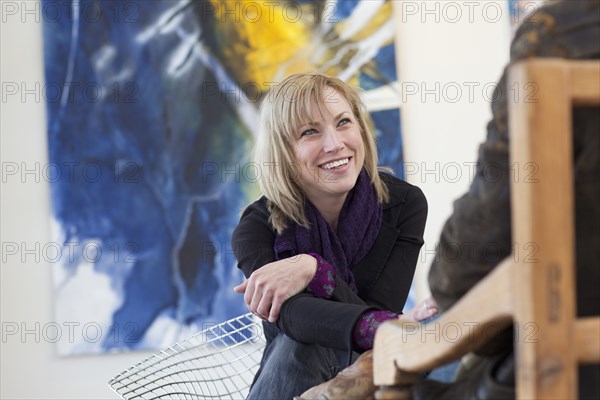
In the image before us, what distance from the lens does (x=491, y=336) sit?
3.23ft

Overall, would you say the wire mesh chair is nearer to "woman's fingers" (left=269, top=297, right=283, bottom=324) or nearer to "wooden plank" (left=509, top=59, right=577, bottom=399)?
"woman's fingers" (left=269, top=297, right=283, bottom=324)

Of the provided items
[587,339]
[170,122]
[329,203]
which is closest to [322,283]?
[329,203]

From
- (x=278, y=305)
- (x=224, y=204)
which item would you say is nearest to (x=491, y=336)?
(x=278, y=305)

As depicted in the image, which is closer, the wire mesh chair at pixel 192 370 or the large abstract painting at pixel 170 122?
the wire mesh chair at pixel 192 370

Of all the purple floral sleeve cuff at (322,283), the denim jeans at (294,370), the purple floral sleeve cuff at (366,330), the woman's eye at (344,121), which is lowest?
the denim jeans at (294,370)

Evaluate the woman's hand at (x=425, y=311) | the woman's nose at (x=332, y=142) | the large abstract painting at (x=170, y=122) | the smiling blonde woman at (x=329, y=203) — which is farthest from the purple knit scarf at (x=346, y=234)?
the large abstract painting at (x=170, y=122)

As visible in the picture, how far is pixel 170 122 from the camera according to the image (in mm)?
3537

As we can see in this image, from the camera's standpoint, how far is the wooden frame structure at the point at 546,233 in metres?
0.82

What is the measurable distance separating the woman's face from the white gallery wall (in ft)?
4.84

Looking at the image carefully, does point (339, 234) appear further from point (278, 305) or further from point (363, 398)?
point (363, 398)

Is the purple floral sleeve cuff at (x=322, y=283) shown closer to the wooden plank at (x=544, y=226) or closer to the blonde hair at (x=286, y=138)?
the blonde hair at (x=286, y=138)

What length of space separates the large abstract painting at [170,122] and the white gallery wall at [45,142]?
0.07 metres

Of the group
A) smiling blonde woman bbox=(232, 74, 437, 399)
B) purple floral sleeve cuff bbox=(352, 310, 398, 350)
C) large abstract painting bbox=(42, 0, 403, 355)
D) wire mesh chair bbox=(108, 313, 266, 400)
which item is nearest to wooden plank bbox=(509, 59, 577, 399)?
purple floral sleeve cuff bbox=(352, 310, 398, 350)

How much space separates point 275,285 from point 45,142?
2.12 meters
